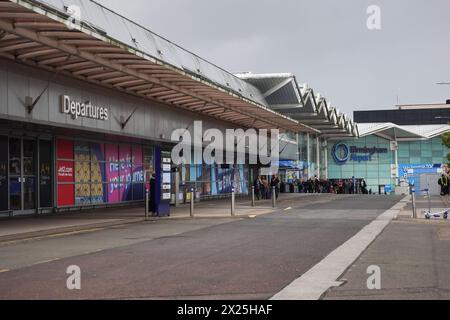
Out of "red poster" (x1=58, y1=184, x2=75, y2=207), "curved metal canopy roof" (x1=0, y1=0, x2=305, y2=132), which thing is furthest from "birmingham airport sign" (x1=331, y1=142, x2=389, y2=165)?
"red poster" (x1=58, y1=184, x2=75, y2=207)

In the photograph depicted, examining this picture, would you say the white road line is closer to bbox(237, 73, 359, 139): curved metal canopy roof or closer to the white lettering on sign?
the white lettering on sign

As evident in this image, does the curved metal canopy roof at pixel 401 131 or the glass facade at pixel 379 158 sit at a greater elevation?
the curved metal canopy roof at pixel 401 131

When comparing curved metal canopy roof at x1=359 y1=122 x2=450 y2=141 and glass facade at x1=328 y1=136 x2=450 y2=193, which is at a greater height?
curved metal canopy roof at x1=359 y1=122 x2=450 y2=141

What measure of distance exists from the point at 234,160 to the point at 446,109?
85323mm

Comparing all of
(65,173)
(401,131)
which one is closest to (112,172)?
(65,173)

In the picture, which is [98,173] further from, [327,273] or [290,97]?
[290,97]

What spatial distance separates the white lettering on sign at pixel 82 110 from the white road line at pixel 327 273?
10.8 m

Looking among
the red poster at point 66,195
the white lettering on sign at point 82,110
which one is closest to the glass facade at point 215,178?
the red poster at point 66,195

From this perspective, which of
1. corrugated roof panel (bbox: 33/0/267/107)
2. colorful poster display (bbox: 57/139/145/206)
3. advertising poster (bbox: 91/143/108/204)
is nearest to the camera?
corrugated roof panel (bbox: 33/0/267/107)

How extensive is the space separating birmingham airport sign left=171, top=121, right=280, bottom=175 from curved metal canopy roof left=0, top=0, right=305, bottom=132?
53.2 inches

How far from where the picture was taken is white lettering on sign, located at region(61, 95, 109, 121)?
2097cm

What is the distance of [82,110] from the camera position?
2197 cm

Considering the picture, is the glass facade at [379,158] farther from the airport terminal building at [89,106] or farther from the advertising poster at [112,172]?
the advertising poster at [112,172]

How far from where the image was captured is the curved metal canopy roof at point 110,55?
49.9 feet
